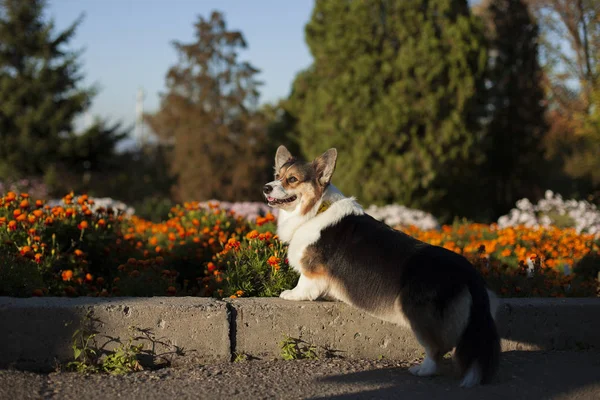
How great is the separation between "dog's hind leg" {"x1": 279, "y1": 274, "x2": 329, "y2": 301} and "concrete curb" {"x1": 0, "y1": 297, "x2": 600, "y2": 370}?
0.06 metres

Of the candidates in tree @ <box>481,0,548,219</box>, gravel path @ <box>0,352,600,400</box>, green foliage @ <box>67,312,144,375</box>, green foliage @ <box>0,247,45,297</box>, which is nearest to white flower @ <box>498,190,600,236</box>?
tree @ <box>481,0,548,219</box>

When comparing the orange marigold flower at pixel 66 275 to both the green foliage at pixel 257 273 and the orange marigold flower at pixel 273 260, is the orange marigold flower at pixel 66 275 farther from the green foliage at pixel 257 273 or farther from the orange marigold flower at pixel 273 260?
the orange marigold flower at pixel 273 260

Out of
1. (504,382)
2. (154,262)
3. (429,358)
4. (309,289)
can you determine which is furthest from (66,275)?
(504,382)

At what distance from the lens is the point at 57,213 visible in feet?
19.1

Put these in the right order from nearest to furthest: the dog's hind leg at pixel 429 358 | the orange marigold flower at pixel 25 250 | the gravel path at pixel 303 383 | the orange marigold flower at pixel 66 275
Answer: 1. the gravel path at pixel 303 383
2. the dog's hind leg at pixel 429 358
3. the orange marigold flower at pixel 25 250
4. the orange marigold flower at pixel 66 275

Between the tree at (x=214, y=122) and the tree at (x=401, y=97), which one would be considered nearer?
the tree at (x=401, y=97)

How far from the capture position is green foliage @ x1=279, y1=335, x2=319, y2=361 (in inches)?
173

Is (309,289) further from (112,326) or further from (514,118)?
(514,118)

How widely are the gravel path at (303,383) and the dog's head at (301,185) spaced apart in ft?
3.72

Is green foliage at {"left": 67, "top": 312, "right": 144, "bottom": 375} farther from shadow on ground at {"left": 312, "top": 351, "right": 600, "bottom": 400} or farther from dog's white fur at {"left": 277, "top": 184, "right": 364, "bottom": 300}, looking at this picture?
shadow on ground at {"left": 312, "top": 351, "right": 600, "bottom": 400}

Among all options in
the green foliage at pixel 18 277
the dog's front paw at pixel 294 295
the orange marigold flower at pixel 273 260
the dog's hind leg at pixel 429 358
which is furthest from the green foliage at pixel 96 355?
the dog's hind leg at pixel 429 358

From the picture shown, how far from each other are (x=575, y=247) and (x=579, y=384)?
3893 mm

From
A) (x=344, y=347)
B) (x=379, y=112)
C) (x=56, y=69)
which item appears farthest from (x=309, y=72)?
(x=344, y=347)

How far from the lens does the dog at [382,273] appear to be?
3.79 m
